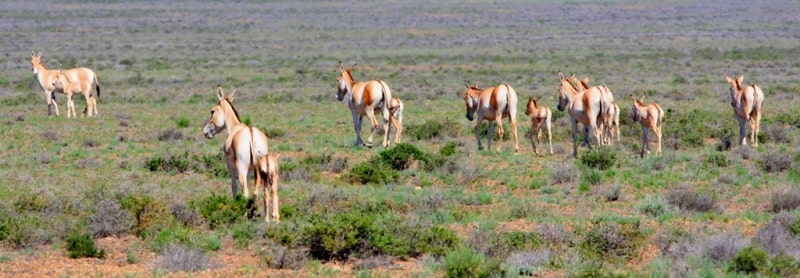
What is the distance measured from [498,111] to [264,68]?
29.7 meters

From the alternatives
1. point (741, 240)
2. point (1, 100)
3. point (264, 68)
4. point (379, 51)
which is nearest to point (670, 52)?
point (379, 51)

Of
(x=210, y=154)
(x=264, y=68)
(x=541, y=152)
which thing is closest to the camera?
(x=210, y=154)

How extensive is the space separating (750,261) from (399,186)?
720cm

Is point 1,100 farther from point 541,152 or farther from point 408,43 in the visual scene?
point 408,43

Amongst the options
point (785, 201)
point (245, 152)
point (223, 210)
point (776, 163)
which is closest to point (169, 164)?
point (223, 210)

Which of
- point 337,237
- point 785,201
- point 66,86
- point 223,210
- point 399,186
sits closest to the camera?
point 337,237

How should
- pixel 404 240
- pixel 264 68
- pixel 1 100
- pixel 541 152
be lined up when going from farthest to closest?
pixel 264 68 < pixel 1 100 < pixel 541 152 < pixel 404 240

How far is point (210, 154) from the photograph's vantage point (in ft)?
63.7

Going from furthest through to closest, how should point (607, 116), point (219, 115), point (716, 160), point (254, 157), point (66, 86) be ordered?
point (66, 86), point (607, 116), point (716, 160), point (219, 115), point (254, 157)

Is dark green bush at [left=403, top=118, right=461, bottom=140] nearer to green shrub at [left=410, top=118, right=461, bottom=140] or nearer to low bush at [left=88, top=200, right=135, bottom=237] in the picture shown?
green shrub at [left=410, top=118, right=461, bottom=140]

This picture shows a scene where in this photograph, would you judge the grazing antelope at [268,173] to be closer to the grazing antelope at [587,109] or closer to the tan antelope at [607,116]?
the grazing antelope at [587,109]

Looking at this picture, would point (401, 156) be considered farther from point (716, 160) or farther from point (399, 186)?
point (716, 160)

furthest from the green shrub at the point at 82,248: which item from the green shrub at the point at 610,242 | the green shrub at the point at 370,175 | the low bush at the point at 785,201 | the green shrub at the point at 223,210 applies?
the low bush at the point at 785,201

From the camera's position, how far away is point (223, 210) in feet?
42.1
